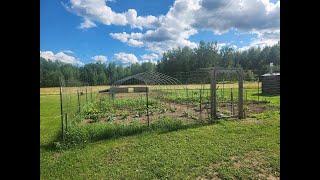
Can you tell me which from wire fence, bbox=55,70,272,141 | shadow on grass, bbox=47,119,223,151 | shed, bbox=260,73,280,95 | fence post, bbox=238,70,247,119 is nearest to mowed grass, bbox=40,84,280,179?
shadow on grass, bbox=47,119,223,151

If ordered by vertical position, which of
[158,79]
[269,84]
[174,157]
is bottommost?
[174,157]

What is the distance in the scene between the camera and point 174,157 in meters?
6.60

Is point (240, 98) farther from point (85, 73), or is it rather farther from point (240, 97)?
point (85, 73)

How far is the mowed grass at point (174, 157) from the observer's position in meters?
5.61

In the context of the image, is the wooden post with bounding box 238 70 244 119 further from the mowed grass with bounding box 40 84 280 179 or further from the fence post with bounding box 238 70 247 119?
the mowed grass with bounding box 40 84 280 179

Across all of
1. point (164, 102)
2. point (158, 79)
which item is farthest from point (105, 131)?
point (158, 79)

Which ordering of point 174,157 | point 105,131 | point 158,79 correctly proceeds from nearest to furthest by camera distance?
point 174,157
point 105,131
point 158,79

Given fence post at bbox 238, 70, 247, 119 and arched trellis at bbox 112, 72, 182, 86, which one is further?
arched trellis at bbox 112, 72, 182, 86

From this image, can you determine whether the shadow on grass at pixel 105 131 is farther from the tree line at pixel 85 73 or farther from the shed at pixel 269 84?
the shed at pixel 269 84

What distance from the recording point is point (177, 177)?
5.32 meters

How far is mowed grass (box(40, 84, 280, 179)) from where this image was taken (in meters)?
5.61

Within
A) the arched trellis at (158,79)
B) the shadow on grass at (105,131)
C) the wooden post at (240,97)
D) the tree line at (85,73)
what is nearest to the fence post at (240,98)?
the wooden post at (240,97)

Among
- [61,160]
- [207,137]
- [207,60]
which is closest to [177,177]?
[61,160]
